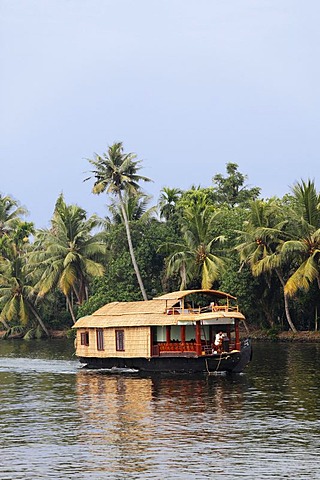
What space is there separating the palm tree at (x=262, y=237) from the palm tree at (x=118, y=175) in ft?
27.4

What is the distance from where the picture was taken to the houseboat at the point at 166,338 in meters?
35.0

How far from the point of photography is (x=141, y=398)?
95.8 feet

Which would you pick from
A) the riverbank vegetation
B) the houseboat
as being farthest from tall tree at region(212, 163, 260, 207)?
the houseboat

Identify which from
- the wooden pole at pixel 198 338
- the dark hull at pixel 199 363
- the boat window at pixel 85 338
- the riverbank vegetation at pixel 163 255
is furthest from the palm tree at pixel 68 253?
the wooden pole at pixel 198 338

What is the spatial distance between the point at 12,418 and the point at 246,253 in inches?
1163

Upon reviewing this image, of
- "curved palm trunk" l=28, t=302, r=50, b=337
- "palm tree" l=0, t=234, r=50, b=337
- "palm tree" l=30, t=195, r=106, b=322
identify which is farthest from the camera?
"curved palm trunk" l=28, t=302, r=50, b=337

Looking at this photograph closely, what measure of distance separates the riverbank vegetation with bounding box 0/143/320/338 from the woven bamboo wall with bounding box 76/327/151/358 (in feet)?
46.3

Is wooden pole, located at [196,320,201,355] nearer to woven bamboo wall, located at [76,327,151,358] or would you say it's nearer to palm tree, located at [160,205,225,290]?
woven bamboo wall, located at [76,327,151,358]

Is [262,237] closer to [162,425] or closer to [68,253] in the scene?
[68,253]

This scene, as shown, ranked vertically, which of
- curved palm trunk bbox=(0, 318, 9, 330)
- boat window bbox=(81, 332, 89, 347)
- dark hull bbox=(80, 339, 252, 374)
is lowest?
dark hull bbox=(80, 339, 252, 374)

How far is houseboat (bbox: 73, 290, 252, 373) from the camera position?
35.0 meters

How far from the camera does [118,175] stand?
5628 centimetres

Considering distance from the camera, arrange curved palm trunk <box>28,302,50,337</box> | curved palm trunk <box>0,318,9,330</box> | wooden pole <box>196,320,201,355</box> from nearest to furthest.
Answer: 1. wooden pole <box>196,320,201,355</box>
2. curved palm trunk <box>28,302,50,337</box>
3. curved palm trunk <box>0,318,9,330</box>

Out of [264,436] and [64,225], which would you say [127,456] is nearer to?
[264,436]
